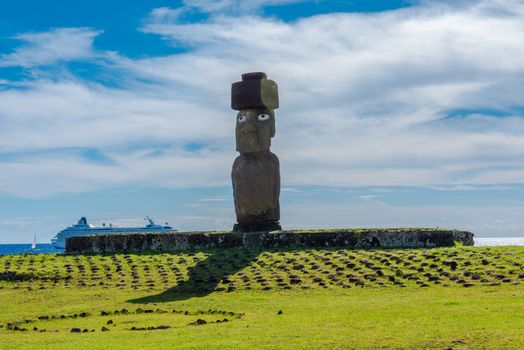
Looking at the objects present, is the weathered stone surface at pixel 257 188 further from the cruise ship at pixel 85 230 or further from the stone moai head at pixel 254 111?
the cruise ship at pixel 85 230

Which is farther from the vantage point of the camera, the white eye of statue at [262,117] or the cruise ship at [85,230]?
the cruise ship at [85,230]

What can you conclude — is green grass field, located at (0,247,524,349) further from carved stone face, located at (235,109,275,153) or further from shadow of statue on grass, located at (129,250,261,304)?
carved stone face, located at (235,109,275,153)

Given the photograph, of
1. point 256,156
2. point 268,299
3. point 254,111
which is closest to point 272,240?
point 256,156

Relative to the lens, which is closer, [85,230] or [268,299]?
[268,299]

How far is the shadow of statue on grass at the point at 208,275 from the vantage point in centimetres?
1748

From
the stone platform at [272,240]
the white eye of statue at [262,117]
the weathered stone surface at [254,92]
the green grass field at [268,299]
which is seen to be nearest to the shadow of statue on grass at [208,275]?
the green grass field at [268,299]

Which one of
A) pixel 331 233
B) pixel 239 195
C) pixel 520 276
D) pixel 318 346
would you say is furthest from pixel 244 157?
pixel 318 346

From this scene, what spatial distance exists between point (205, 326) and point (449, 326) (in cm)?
406

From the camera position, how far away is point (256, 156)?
2708 cm

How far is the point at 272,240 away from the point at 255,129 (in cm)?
422

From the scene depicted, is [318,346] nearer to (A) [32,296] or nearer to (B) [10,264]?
(A) [32,296]

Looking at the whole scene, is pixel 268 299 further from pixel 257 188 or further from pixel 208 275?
pixel 257 188

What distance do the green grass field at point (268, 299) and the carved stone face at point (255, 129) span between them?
175 inches

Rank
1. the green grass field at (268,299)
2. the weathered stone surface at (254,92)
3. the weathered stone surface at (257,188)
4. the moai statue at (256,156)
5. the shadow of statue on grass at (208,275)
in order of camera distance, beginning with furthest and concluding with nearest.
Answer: the weathered stone surface at (257,188) → the moai statue at (256,156) → the weathered stone surface at (254,92) → the shadow of statue on grass at (208,275) → the green grass field at (268,299)
